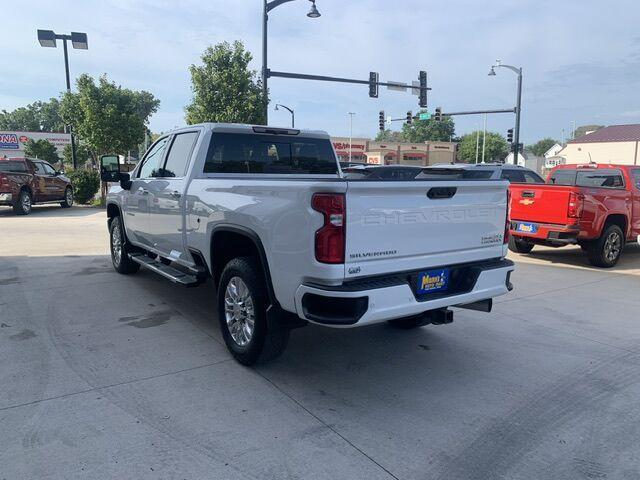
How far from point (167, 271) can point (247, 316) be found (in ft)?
5.72

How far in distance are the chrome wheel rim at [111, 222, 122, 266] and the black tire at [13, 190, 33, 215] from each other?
10270 mm

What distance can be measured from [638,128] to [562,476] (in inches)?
3069

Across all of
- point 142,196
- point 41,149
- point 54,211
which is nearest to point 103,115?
point 54,211

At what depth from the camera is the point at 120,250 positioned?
300 inches

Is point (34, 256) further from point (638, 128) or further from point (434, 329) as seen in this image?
point (638, 128)

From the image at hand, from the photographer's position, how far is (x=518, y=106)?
2816cm

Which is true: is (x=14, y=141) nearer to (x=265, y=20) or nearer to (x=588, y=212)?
(x=265, y=20)

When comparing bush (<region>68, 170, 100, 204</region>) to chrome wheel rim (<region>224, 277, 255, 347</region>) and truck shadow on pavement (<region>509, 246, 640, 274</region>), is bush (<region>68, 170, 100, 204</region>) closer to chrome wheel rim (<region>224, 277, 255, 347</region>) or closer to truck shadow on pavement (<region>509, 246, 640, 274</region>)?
truck shadow on pavement (<region>509, 246, 640, 274</region>)

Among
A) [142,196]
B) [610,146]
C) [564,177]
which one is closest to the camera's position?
[142,196]

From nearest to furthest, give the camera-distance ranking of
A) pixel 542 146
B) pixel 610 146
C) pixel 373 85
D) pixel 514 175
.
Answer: pixel 514 175
pixel 373 85
pixel 610 146
pixel 542 146

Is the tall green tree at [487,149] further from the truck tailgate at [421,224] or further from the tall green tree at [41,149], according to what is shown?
the truck tailgate at [421,224]

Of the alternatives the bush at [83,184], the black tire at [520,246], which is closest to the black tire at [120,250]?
the black tire at [520,246]

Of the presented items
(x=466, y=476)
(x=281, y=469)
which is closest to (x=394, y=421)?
(x=466, y=476)

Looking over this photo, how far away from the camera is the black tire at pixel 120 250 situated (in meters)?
7.39
